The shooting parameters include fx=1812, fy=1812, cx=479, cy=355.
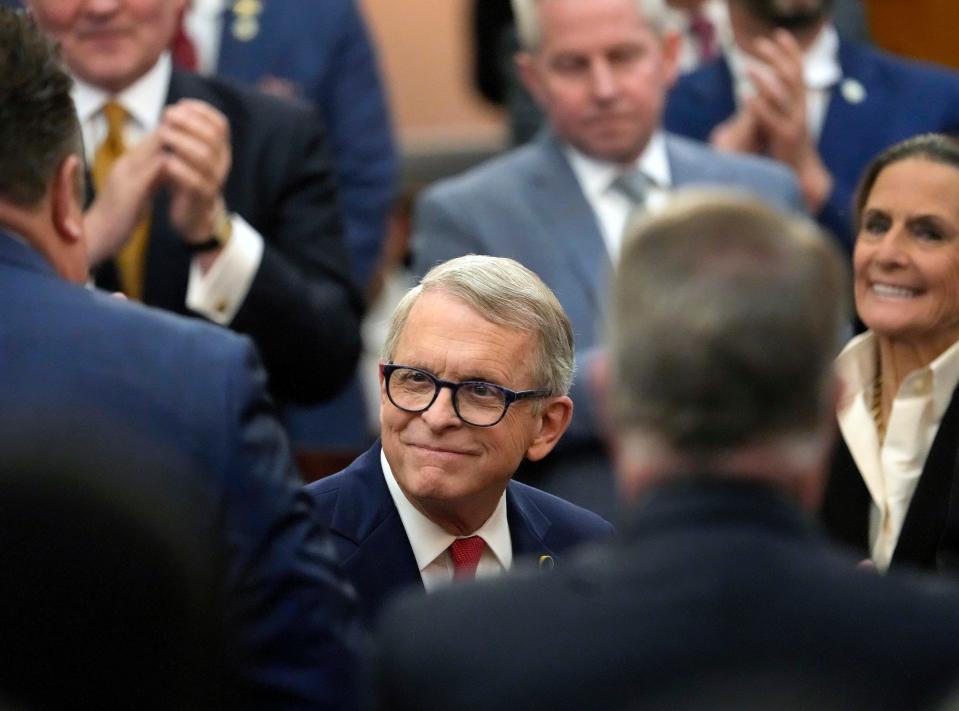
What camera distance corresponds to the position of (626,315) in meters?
1.70

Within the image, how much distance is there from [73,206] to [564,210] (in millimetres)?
2185

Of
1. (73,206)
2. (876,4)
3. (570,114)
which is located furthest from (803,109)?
(73,206)

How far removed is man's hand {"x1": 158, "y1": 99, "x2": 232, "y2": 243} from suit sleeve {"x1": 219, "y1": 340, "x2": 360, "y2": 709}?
1670 mm

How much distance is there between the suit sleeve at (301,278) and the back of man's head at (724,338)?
2.29 metres

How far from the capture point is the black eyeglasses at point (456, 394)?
9.36 ft

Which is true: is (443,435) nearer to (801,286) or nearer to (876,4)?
(801,286)

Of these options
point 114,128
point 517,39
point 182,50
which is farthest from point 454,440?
point 517,39

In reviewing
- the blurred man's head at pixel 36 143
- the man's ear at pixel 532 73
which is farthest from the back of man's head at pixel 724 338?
the man's ear at pixel 532 73

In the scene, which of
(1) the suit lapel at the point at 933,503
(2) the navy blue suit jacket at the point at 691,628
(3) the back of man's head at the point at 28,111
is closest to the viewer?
(2) the navy blue suit jacket at the point at 691,628

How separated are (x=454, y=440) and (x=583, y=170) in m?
1.88

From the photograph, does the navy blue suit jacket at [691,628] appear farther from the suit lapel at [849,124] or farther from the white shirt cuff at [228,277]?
the suit lapel at [849,124]

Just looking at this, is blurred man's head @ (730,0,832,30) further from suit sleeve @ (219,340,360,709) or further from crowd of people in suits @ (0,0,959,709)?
suit sleeve @ (219,340,360,709)

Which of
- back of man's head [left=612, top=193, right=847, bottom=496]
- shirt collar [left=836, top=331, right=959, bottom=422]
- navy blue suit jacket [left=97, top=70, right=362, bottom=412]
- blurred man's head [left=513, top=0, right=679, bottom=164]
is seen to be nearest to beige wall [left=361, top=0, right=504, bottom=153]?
blurred man's head [left=513, top=0, right=679, bottom=164]

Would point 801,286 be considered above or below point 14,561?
above
